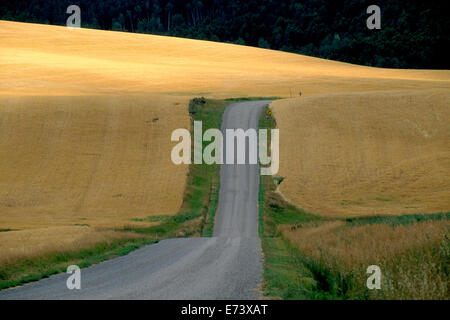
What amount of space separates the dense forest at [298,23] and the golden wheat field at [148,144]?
55.6 meters

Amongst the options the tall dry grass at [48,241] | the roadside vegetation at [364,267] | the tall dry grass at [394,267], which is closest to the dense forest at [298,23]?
the tall dry grass at [48,241]

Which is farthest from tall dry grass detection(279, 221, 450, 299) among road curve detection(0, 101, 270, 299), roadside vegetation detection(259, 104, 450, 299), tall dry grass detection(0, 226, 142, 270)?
tall dry grass detection(0, 226, 142, 270)

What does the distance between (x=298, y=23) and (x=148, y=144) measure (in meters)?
131

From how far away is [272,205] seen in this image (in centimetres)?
3597

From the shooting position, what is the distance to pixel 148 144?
46656 mm

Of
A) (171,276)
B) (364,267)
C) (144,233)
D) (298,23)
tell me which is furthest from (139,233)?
(298,23)

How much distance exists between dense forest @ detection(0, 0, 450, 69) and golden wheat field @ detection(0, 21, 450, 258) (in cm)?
5559

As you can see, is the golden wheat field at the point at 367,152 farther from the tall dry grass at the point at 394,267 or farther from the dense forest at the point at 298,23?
the dense forest at the point at 298,23

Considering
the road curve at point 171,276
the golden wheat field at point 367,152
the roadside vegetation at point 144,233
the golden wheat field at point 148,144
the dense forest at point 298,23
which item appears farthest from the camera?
the dense forest at point 298,23

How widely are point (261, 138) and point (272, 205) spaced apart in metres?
13.8

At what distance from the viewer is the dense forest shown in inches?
5340

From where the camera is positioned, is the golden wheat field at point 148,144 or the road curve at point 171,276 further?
the golden wheat field at point 148,144

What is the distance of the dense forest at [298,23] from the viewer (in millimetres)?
135625

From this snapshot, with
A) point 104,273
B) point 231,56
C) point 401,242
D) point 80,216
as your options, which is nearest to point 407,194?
point 80,216
